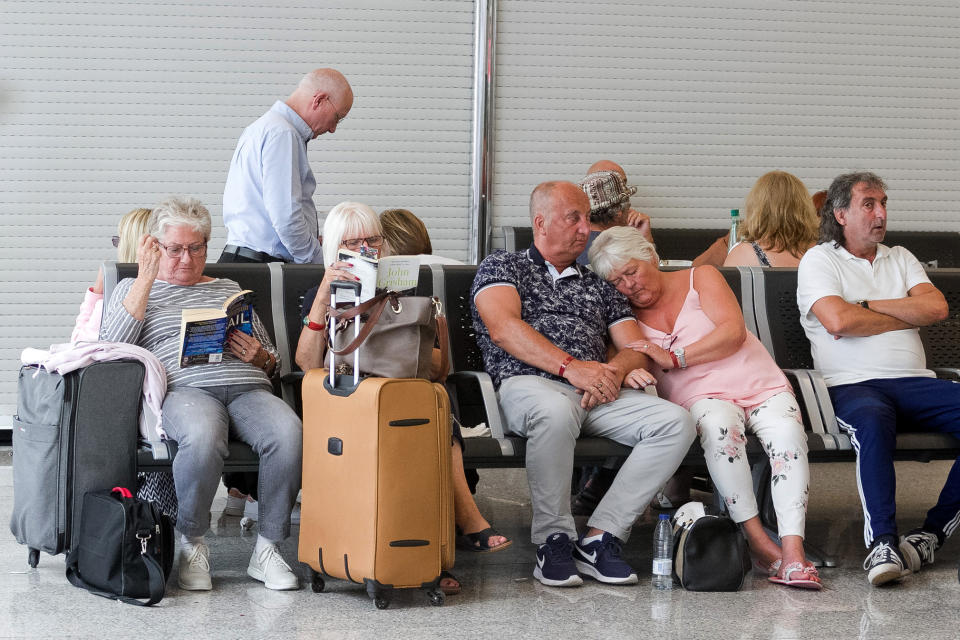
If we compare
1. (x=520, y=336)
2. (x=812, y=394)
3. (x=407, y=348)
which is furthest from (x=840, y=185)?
(x=407, y=348)

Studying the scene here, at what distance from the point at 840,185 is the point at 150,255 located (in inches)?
94.7

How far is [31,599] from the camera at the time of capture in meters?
2.99

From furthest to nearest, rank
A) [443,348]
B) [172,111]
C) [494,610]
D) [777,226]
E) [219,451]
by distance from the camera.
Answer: [172,111] → [777,226] → [443,348] → [219,451] → [494,610]

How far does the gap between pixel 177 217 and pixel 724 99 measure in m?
3.90

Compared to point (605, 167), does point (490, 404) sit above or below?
below

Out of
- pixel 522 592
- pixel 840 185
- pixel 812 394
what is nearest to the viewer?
pixel 522 592

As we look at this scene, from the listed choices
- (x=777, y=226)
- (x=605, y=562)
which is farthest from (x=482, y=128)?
(x=605, y=562)

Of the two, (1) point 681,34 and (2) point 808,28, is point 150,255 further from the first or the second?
(2) point 808,28

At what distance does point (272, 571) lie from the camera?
316 centimetres

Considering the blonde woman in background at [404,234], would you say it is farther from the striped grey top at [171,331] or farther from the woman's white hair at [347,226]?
the striped grey top at [171,331]

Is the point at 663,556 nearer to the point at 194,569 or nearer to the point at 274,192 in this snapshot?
the point at 194,569

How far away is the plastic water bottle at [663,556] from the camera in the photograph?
326 centimetres

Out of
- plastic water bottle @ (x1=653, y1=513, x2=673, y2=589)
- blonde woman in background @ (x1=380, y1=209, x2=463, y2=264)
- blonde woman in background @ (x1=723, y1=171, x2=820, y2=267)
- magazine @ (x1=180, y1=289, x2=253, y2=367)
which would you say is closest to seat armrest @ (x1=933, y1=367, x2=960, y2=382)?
blonde woman in background @ (x1=723, y1=171, x2=820, y2=267)

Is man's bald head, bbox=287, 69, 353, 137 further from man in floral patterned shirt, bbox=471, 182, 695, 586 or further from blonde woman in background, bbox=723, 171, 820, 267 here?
blonde woman in background, bbox=723, 171, 820, 267
